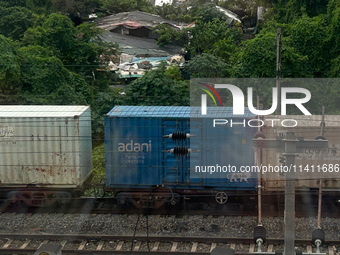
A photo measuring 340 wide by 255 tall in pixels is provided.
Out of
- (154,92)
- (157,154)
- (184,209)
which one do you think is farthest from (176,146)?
(154,92)

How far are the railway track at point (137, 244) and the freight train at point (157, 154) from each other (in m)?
1.35

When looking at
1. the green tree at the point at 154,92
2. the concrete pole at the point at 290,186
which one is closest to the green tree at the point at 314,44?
the green tree at the point at 154,92

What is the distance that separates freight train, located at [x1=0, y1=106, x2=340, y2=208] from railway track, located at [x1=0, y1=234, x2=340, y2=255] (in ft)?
4.42

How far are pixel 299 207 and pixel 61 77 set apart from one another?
866 cm

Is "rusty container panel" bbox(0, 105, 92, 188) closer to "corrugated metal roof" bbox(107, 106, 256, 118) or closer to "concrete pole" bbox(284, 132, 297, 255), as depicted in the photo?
"corrugated metal roof" bbox(107, 106, 256, 118)

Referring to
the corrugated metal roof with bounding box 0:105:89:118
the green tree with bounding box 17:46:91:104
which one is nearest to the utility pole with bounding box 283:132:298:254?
the corrugated metal roof with bounding box 0:105:89:118

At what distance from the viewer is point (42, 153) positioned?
1031 cm

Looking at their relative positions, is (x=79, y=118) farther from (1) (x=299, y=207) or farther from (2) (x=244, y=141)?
(1) (x=299, y=207)

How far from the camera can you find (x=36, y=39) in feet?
57.7

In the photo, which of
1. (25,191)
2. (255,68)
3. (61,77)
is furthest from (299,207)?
(61,77)

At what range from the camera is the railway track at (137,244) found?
339 inches

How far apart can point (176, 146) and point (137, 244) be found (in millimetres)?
2403

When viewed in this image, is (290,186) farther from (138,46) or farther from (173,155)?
(138,46)

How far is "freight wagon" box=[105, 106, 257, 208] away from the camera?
10008mm
